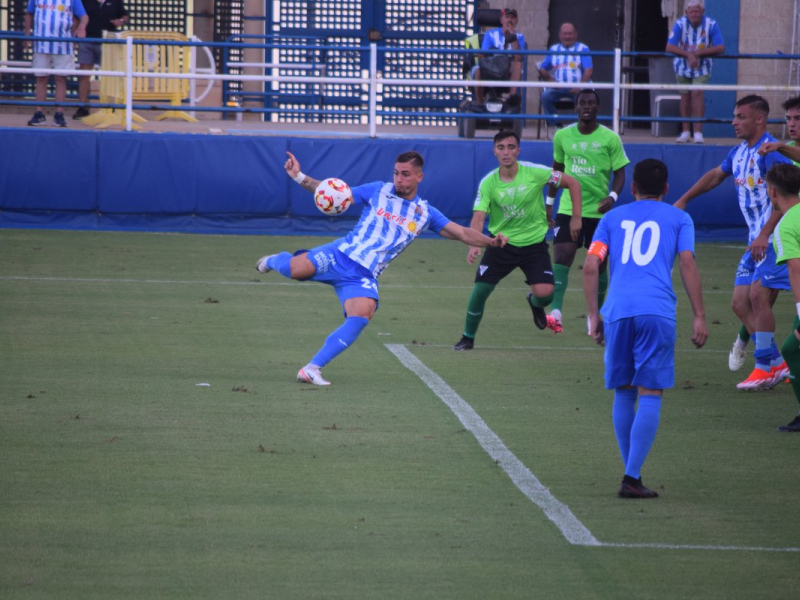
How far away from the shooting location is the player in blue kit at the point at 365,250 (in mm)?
9398

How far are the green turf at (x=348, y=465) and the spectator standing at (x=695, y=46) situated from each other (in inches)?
315

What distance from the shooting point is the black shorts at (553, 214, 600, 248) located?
12361mm

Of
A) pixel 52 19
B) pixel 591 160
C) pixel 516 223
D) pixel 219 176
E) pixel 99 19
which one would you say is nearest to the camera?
pixel 516 223

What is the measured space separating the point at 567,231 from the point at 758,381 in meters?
3.19

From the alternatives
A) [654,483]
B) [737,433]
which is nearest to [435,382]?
[737,433]

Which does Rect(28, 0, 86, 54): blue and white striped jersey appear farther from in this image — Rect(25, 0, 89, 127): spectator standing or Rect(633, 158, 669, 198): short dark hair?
Rect(633, 158, 669, 198): short dark hair

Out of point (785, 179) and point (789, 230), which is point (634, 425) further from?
point (785, 179)

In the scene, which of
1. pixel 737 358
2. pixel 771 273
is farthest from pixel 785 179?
pixel 737 358

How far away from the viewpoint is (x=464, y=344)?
11.2m

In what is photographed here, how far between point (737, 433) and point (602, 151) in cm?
493

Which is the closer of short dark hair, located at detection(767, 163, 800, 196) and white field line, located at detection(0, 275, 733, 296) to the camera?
short dark hair, located at detection(767, 163, 800, 196)

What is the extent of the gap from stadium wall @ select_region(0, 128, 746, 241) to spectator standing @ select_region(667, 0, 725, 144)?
49.6 inches

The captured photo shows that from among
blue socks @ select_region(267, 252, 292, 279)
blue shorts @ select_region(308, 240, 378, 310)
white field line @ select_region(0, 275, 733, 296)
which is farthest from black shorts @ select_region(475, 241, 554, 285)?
white field line @ select_region(0, 275, 733, 296)

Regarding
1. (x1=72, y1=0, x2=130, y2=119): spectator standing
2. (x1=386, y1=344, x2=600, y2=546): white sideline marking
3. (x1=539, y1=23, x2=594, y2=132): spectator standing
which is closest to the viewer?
(x1=386, y1=344, x2=600, y2=546): white sideline marking
